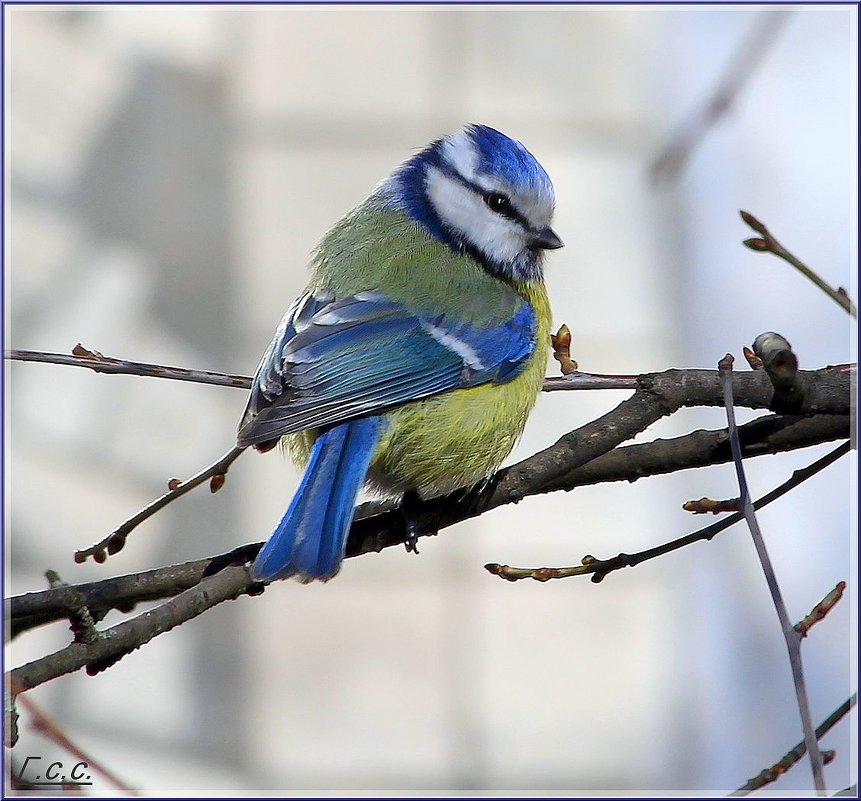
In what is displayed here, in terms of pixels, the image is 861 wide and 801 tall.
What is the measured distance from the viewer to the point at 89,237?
314 centimetres

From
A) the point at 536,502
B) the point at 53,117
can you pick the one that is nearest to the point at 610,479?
the point at 536,502

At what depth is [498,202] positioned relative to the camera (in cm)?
168

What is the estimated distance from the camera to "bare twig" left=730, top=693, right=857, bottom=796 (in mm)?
895

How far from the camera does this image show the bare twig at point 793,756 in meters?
0.89

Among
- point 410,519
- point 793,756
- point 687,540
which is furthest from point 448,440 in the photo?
point 793,756

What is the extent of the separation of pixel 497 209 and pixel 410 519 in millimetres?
542

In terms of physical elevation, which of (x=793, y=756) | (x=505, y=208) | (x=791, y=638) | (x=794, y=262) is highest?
(x=505, y=208)

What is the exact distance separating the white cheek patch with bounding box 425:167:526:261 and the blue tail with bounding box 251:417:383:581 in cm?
41

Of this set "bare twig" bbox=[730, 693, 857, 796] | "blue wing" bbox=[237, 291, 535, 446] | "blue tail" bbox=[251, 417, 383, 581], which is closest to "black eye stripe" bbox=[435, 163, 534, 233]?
"blue wing" bbox=[237, 291, 535, 446]

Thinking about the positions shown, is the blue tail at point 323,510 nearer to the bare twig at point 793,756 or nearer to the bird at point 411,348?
the bird at point 411,348

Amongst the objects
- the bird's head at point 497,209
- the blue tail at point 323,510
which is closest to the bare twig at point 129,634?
the blue tail at point 323,510

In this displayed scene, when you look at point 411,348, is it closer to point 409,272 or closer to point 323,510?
point 409,272

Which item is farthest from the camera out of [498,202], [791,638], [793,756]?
[498,202]

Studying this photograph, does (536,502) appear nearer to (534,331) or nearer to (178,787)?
(178,787)
